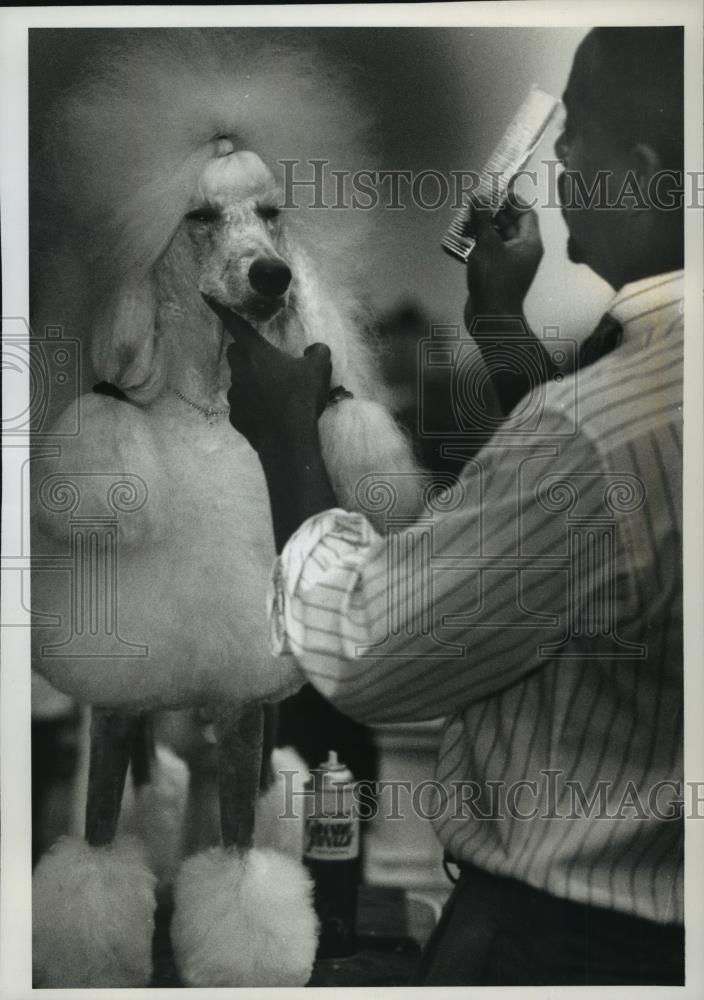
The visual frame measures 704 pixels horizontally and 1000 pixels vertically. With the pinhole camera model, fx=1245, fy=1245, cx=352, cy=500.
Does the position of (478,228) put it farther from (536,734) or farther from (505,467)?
(536,734)

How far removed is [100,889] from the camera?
2072mm

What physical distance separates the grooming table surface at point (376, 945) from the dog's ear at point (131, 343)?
88 centimetres

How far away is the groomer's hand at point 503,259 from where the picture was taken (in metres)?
2.07

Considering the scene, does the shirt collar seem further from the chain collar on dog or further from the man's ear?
the chain collar on dog

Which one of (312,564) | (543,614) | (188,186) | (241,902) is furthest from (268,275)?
(241,902)

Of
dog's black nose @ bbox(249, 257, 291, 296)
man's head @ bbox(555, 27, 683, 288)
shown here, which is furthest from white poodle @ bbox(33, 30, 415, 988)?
man's head @ bbox(555, 27, 683, 288)

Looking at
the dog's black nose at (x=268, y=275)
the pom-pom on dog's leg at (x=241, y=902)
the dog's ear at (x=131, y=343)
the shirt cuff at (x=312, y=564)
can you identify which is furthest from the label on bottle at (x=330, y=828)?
the dog's black nose at (x=268, y=275)

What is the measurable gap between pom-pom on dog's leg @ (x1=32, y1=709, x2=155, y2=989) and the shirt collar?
1.06m

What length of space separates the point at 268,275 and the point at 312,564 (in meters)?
0.49

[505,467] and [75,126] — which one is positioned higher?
[75,126]

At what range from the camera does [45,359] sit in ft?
6.82

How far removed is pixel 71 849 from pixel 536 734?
2.61ft

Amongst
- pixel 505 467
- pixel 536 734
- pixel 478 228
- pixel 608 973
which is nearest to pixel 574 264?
pixel 478 228

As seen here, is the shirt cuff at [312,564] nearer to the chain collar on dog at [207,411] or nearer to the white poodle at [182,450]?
the white poodle at [182,450]
